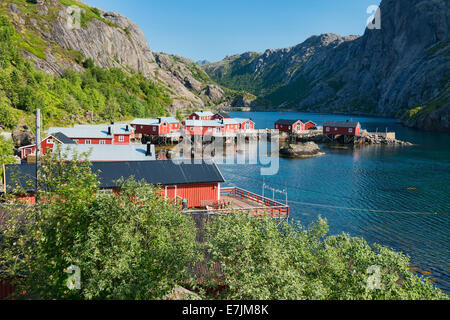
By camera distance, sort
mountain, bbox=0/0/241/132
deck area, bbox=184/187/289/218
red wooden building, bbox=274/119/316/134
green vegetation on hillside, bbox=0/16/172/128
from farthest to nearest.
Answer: red wooden building, bbox=274/119/316/134 < mountain, bbox=0/0/241/132 < green vegetation on hillside, bbox=0/16/172/128 < deck area, bbox=184/187/289/218

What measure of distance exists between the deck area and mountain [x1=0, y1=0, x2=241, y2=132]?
5490 cm

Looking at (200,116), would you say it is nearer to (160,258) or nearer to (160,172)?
(160,172)

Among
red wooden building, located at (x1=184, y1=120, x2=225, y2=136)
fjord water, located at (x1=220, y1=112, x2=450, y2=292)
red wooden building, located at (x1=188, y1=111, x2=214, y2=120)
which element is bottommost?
fjord water, located at (x1=220, y1=112, x2=450, y2=292)

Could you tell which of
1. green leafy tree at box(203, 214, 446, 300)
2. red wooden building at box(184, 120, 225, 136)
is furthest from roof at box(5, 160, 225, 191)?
red wooden building at box(184, 120, 225, 136)

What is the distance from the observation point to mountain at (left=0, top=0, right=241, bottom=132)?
3536 inches

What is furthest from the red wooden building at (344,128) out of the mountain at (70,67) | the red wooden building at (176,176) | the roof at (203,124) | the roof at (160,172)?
the red wooden building at (176,176)

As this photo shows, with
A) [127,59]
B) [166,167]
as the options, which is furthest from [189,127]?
[127,59]

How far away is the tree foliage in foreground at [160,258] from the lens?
11148 mm

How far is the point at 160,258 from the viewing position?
12461 mm

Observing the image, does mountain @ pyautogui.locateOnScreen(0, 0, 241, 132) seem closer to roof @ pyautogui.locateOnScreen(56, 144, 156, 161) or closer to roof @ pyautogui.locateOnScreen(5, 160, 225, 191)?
roof @ pyautogui.locateOnScreen(56, 144, 156, 161)

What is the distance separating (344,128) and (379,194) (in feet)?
203

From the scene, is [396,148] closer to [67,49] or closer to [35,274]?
[35,274]
